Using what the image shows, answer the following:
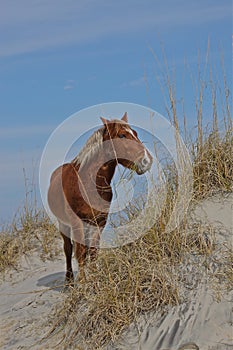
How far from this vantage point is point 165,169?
209 inches

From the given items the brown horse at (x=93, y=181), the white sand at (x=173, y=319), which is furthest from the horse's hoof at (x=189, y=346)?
the brown horse at (x=93, y=181)

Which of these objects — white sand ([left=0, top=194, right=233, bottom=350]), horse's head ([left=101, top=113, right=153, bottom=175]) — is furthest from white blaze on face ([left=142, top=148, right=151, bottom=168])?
white sand ([left=0, top=194, right=233, bottom=350])

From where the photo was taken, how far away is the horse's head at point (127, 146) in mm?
4578

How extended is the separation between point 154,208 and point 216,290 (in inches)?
39.8

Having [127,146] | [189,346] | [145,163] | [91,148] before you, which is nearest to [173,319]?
[189,346]

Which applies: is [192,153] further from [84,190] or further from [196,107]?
[84,190]

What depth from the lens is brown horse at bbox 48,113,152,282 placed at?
4684mm

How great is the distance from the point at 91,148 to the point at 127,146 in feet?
1.47

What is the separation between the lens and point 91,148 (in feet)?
16.2

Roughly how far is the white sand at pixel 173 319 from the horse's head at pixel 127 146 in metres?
0.79

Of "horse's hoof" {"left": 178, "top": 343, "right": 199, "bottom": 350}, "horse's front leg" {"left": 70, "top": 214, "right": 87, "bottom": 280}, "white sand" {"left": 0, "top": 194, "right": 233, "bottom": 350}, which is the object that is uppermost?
"horse's front leg" {"left": 70, "top": 214, "right": 87, "bottom": 280}

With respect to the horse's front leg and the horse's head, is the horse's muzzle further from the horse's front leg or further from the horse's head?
the horse's front leg

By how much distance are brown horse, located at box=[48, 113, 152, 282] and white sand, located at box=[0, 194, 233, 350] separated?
1.80 ft

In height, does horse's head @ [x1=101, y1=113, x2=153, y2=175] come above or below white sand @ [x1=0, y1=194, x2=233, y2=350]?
above
